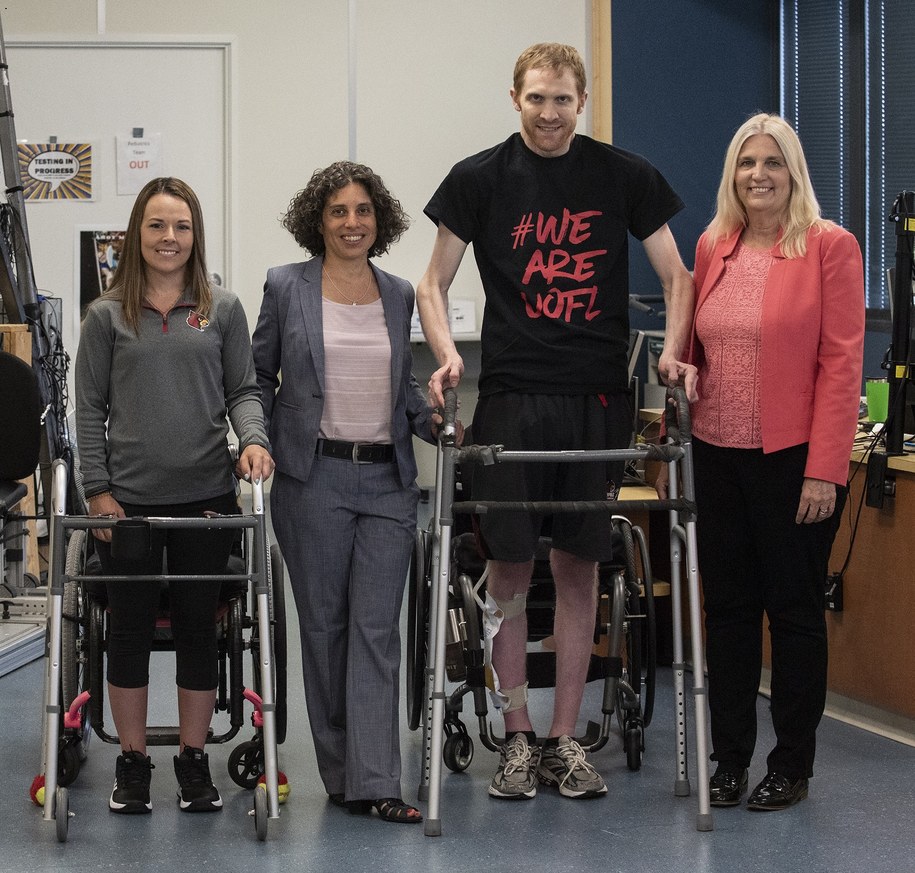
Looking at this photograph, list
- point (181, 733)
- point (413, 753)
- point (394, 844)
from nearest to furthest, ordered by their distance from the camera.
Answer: point (394, 844) < point (181, 733) < point (413, 753)

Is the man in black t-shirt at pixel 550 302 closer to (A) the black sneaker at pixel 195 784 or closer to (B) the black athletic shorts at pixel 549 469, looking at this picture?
(B) the black athletic shorts at pixel 549 469

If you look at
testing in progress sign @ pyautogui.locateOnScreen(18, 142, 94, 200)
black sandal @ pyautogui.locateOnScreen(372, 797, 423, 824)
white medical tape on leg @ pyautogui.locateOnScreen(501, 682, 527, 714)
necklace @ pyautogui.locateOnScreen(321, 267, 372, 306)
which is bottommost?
black sandal @ pyautogui.locateOnScreen(372, 797, 423, 824)

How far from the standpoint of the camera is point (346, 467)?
3.05 m

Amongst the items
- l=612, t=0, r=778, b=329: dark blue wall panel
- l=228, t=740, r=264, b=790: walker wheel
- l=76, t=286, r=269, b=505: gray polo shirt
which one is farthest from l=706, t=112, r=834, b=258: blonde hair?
l=612, t=0, r=778, b=329: dark blue wall panel

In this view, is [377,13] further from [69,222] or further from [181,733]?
[181,733]

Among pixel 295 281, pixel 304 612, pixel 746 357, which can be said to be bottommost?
pixel 304 612

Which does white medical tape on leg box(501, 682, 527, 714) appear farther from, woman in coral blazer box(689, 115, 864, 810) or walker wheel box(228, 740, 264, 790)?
walker wheel box(228, 740, 264, 790)

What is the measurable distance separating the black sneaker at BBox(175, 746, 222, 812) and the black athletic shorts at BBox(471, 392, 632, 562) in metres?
0.84

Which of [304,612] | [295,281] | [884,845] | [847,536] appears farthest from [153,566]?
[847,536]

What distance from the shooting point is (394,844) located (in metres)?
2.86

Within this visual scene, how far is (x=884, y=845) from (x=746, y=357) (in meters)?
1.12

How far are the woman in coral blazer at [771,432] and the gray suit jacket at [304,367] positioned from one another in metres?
0.69

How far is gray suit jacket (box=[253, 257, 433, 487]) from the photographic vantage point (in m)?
3.03

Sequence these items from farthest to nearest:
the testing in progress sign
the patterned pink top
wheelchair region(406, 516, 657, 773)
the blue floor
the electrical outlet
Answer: the testing in progress sign, the electrical outlet, wheelchair region(406, 516, 657, 773), the patterned pink top, the blue floor
